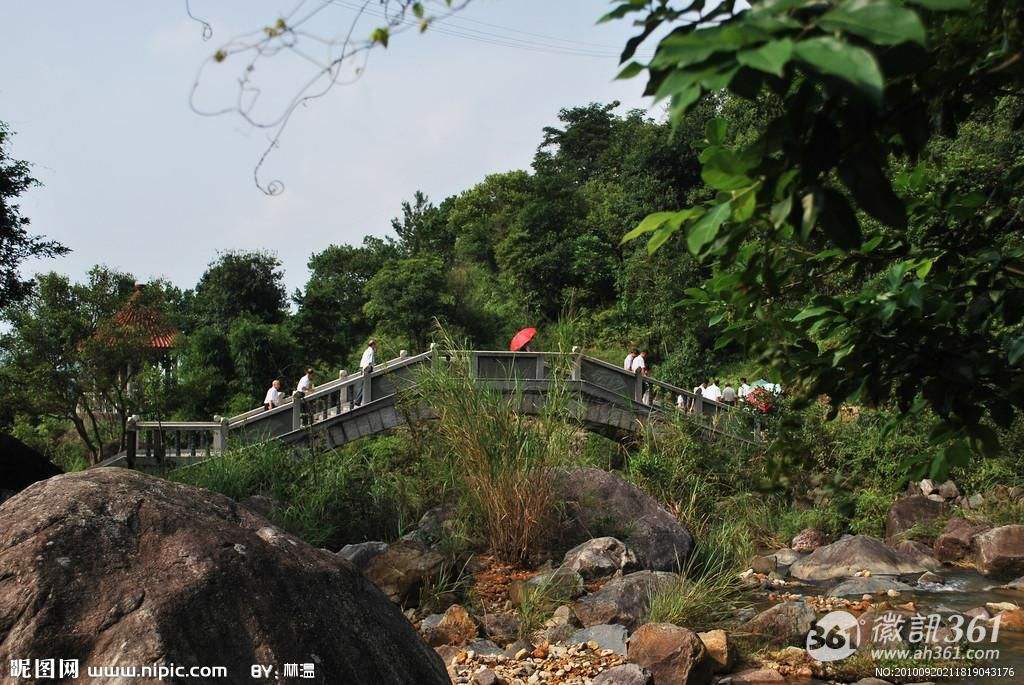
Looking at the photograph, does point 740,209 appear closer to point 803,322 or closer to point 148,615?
point 803,322

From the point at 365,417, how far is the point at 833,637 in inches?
486

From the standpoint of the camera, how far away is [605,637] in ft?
28.9

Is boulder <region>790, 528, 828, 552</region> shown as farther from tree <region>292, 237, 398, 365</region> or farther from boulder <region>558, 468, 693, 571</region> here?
tree <region>292, 237, 398, 365</region>

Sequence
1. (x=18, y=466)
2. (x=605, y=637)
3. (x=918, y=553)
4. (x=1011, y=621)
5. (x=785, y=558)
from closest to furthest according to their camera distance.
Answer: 1. (x=605, y=637)
2. (x=1011, y=621)
3. (x=18, y=466)
4. (x=918, y=553)
5. (x=785, y=558)

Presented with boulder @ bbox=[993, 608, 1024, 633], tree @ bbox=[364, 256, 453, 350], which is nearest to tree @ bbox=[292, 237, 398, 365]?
tree @ bbox=[364, 256, 453, 350]

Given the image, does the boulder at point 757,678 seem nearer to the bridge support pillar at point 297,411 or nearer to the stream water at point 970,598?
the stream water at point 970,598

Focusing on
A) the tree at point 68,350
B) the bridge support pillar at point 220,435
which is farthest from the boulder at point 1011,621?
the tree at point 68,350

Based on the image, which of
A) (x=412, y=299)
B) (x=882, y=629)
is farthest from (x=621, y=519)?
(x=412, y=299)

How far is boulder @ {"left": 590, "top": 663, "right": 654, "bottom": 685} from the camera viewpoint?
7.76m

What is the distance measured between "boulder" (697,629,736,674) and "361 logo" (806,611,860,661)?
808 mm

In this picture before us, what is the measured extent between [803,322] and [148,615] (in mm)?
2444

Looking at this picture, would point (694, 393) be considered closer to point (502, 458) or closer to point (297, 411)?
point (297, 411)

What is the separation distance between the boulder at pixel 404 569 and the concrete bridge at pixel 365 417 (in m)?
5.41

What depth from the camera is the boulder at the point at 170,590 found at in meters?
3.68
